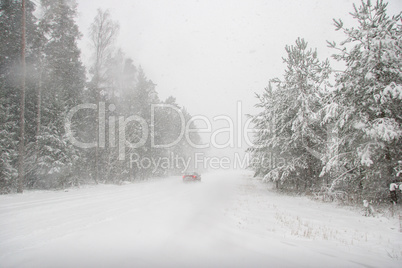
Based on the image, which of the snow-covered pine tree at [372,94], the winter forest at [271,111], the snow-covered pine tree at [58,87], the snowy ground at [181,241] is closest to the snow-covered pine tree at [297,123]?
the winter forest at [271,111]

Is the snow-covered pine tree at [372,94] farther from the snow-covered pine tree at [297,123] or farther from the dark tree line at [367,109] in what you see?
the snow-covered pine tree at [297,123]

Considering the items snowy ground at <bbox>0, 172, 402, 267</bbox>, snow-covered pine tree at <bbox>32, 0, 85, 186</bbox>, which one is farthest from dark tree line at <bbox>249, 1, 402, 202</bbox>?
snow-covered pine tree at <bbox>32, 0, 85, 186</bbox>

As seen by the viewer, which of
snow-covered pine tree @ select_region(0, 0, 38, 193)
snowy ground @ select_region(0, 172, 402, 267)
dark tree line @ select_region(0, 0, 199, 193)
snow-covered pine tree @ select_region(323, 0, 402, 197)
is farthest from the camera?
dark tree line @ select_region(0, 0, 199, 193)

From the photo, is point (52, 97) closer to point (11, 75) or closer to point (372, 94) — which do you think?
point (11, 75)

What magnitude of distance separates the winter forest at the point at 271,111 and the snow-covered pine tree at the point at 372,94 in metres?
0.04

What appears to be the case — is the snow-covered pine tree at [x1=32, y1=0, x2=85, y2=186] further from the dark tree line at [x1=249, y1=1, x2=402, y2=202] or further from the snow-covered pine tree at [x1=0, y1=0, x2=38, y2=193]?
the dark tree line at [x1=249, y1=1, x2=402, y2=202]

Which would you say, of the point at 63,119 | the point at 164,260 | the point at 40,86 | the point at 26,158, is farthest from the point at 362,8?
the point at 26,158

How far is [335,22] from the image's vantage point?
11.2 meters

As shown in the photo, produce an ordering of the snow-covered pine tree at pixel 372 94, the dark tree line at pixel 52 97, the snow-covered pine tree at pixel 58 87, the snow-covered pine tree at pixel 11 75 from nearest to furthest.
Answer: the snow-covered pine tree at pixel 372 94 → the snow-covered pine tree at pixel 11 75 → the dark tree line at pixel 52 97 → the snow-covered pine tree at pixel 58 87

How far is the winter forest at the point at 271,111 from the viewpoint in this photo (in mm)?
9922

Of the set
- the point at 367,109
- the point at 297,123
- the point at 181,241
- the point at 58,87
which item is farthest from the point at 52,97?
the point at 367,109

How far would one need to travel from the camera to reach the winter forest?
992 cm

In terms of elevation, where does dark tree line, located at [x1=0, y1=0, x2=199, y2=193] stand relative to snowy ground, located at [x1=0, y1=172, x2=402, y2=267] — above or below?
above

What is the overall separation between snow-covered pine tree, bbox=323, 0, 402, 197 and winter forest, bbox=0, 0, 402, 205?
0.04m
